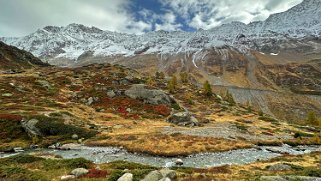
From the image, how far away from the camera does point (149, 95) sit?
4011 inches

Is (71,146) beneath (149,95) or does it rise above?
beneath

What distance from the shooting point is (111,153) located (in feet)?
159

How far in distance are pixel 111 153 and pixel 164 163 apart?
35.3ft

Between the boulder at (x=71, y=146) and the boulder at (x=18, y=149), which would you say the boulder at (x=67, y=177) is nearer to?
the boulder at (x=71, y=146)

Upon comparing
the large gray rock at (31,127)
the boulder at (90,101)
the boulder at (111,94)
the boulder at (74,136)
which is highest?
the boulder at (111,94)

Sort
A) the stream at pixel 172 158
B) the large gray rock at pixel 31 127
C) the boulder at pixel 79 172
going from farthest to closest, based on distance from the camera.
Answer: the large gray rock at pixel 31 127
the stream at pixel 172 158
the boulder at pixel 79 172

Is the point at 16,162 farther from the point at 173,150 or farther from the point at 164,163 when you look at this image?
the point at 173,150

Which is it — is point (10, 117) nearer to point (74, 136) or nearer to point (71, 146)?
point (74, 136)

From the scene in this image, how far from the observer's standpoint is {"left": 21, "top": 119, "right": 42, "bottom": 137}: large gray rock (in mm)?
58291

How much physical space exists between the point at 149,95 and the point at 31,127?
4874 cm

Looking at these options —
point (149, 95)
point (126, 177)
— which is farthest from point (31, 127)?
point (149, 95)

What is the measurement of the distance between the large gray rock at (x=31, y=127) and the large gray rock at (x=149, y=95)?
44839 mm

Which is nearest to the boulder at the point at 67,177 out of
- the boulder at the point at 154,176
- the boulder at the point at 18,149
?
the boulder at the point at 154,176

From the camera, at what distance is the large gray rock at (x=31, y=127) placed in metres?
58.3
